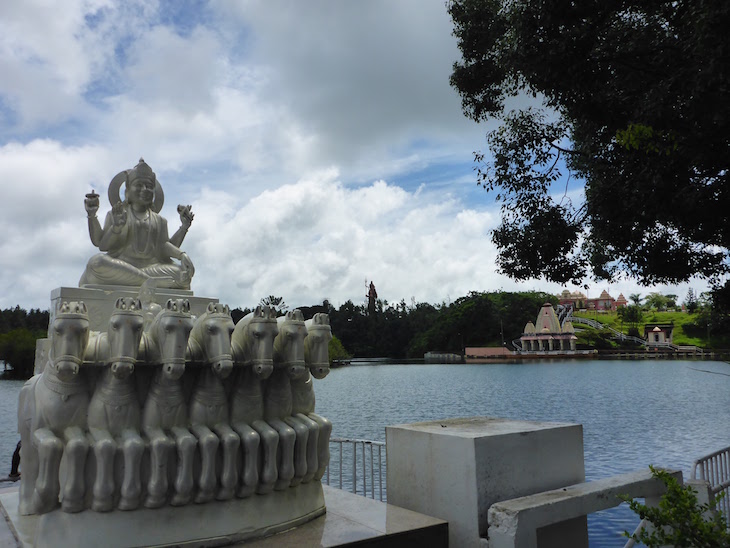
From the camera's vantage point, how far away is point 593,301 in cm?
7644

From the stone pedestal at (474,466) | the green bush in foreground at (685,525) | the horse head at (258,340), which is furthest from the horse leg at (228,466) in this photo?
the green bush in foreground at (685,525)

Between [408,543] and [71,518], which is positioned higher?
[71,518]

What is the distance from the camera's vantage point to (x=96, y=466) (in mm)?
3268

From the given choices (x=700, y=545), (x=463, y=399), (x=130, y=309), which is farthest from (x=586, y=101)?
(x=463, y=399)

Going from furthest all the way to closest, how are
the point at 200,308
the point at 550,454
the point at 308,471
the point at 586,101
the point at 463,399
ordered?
1. the point at 463,399
2. the point at 586,101
3. the point at 200,308
4. the point at 550,454
5. the point at 308,471

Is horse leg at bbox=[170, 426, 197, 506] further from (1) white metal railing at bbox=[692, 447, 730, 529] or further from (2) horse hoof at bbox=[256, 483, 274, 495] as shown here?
(1) white metal railing at bbox=[692, 447, 730, 529]

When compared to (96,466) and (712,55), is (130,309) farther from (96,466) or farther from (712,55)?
(712,55)

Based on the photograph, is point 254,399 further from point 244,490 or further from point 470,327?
point 470,327

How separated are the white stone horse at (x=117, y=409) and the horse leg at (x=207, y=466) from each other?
361mm

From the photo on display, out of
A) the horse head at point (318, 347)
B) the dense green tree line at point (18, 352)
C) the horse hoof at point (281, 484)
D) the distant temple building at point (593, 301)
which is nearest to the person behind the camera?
the horse hoof at point (281, 484)

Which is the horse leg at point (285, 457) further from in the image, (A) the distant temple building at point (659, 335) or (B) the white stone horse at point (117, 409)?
(A) the distant temple building at point (659, 335)

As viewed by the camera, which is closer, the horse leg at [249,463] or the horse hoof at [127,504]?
the horse hoof at [127,504]

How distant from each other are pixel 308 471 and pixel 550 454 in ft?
6.22

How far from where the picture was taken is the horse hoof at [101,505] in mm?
3230
